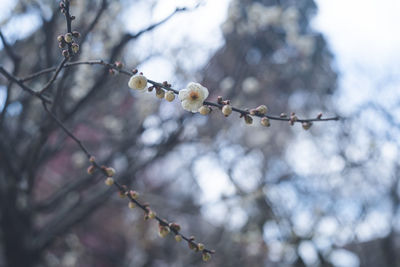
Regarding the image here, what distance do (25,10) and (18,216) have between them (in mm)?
2205

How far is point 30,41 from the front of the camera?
3.92 m

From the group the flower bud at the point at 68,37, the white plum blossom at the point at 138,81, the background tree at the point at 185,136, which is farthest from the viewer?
the background tree at the point at 185,136

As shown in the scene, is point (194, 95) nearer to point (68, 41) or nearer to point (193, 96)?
point (193, 96)

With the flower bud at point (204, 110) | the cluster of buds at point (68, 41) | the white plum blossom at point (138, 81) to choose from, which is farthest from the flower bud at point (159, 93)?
the cluster of buds at point (68, 41)

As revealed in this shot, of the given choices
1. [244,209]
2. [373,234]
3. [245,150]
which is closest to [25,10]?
[245,150]

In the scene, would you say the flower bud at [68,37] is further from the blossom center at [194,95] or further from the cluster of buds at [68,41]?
the blossom center at [194,95]

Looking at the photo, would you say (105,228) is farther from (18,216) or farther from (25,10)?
(25,10)

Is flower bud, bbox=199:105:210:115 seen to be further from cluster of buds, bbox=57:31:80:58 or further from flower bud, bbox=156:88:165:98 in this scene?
Answer: cluster of buds, bbox=57:31:80:58

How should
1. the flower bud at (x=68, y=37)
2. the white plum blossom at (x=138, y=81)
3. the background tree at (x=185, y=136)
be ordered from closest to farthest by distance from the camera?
the flower bud at (x=68, y=37) → the white plum blossom at (x=138, y=81) → the background tree at (x=185, y=136)

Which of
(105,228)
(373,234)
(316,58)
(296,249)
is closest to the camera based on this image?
(296,249)

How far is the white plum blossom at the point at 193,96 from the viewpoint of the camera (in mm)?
1455

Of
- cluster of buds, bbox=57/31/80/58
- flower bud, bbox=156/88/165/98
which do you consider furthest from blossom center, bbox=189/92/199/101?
cluster of buds, bbox=57/31/80/58

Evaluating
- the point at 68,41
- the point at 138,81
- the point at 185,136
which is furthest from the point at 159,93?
the point at 185,136

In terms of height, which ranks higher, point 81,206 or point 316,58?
point 316,58
